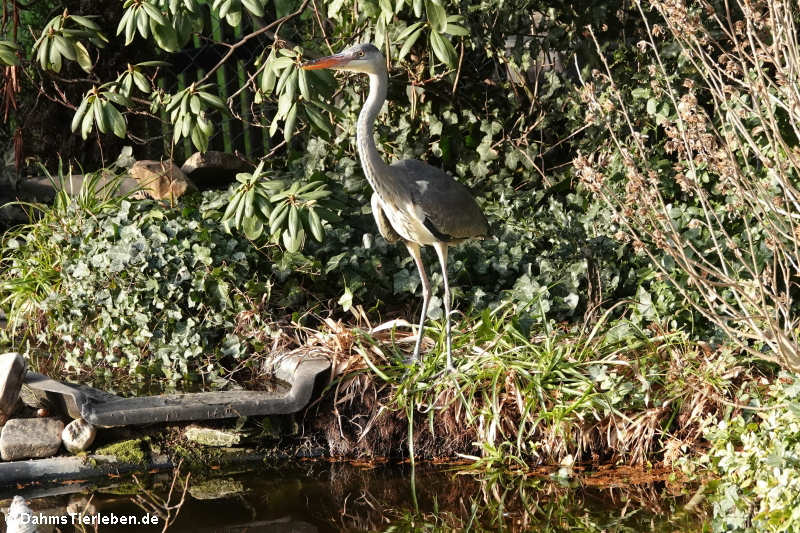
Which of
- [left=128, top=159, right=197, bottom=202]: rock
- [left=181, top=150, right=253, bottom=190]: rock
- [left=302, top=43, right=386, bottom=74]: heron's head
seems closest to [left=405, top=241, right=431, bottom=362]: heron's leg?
[left=302, top=43, right=386, bottom=74]: heron's head

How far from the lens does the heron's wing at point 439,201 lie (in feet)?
14.6

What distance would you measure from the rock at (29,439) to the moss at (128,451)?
20cm

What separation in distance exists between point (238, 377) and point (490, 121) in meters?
2.72

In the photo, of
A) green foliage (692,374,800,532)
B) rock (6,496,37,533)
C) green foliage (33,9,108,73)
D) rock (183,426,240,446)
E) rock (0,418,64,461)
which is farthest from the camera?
green foliage (33,9,108,73)

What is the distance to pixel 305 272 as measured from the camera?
536cm

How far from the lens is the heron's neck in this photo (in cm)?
428

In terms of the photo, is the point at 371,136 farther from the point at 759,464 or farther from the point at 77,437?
the point at 759,464

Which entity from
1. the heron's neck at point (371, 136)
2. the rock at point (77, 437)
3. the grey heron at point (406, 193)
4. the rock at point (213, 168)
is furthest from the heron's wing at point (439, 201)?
the rock at point (213, 168)

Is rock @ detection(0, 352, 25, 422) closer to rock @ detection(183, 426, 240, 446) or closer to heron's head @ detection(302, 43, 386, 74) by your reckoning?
rock @ detection(183, 426, 240, 446)

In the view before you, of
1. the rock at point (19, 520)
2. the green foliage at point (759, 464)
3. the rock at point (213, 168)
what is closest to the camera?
the rock at point (19, 520)

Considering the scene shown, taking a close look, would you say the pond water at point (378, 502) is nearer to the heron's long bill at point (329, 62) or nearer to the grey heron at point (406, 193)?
the grey heron at point (406, 193)

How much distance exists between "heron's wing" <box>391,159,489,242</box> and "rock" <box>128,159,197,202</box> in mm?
2484

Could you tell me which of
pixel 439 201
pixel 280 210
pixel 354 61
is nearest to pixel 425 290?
pixel 439 201

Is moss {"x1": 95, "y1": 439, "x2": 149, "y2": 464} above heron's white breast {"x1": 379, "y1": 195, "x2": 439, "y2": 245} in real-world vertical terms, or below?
below
